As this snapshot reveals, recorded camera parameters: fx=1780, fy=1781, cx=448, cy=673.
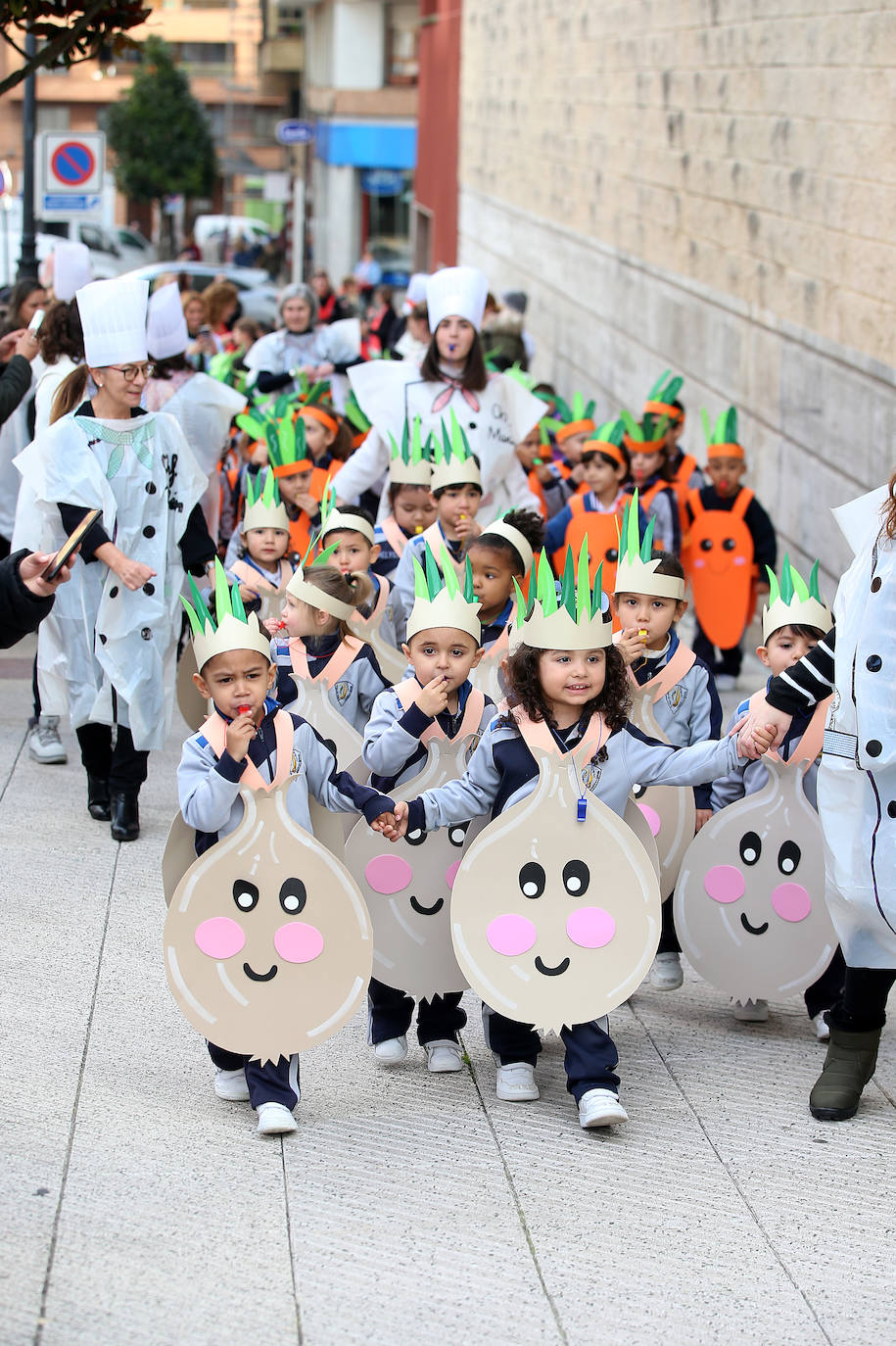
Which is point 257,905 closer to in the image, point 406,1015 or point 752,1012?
point 406,1015

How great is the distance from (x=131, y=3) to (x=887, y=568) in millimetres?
5985

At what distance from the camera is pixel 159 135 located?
5562cm

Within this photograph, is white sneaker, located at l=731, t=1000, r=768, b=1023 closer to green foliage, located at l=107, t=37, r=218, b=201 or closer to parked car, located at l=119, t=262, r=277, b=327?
parked car, located at l=119, t=262, r=277, b=327

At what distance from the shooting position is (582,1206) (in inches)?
162

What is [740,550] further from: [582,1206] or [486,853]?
[582,1206]

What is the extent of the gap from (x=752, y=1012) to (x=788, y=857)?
58 cm

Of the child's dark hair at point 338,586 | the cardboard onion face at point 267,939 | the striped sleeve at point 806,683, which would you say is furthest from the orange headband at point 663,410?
the cardboard onion face at point 267,939

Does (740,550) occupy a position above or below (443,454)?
below

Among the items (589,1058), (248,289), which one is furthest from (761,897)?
(248,289)

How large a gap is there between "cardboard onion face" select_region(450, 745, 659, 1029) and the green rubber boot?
23.5 inches

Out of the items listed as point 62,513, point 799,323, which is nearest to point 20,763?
point 62,513

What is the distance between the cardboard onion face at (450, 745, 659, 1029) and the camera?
14.8 feet

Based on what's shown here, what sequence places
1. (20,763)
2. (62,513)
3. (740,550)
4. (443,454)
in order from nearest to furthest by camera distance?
(62,513), (443,454), (20,763), (740,550)

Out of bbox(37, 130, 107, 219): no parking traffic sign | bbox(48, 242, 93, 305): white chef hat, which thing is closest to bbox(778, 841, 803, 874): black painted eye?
bbox(48, 242, 93, 305): white chef hat
